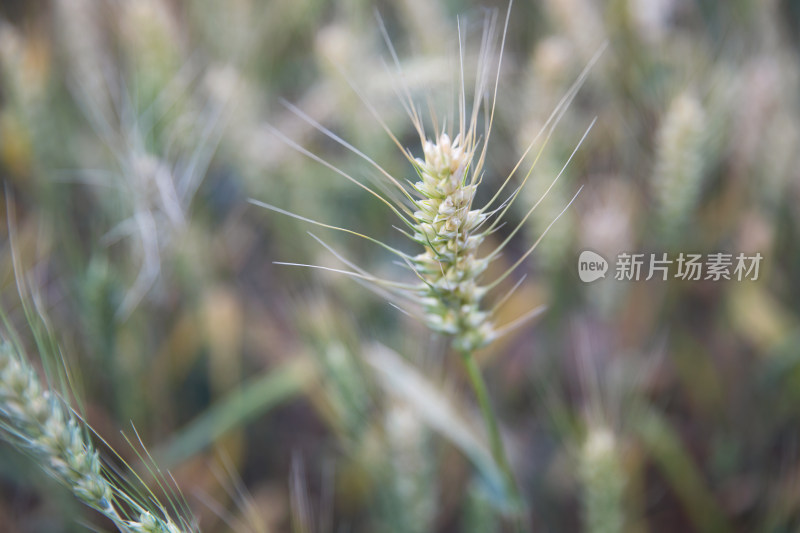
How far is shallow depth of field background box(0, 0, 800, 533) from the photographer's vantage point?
0.69 metres

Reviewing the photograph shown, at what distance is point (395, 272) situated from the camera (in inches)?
36.6

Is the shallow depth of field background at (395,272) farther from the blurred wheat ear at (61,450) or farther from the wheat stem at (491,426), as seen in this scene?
the blurred wheat ear at (61,450)

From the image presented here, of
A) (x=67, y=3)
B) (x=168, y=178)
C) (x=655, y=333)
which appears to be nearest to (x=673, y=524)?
(x=655, y=333)

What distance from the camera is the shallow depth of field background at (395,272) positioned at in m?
0.69

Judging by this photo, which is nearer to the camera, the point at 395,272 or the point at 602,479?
the point at 602,479

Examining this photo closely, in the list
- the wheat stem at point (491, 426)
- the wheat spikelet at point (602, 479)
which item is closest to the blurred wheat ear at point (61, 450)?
the wheat stem at point (491, 426)

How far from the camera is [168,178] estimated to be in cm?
69

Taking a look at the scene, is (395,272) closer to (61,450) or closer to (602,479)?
(602,479)

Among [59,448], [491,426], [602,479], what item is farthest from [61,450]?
[602,479]

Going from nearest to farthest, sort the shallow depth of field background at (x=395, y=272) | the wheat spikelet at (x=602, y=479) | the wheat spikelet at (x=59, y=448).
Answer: the wheat spikelet at (x=59, y=448) → the wheat spikelet at (x=602, y=479) → the shallow depth of field background at (x=395, y=272)

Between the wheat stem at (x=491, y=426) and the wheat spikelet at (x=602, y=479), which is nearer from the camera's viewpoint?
the wheat stem at (x=491, y=426)

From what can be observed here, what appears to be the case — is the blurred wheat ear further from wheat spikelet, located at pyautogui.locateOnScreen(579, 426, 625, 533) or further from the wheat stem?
wheat spikelet, located at pyautogui.locateOnScreen(579, 426, 625, 533)

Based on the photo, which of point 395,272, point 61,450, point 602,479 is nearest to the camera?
point 61,450

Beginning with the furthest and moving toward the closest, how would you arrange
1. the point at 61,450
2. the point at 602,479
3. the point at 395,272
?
the point at 395,272 < the point at 602,479 < the point at 61,450
